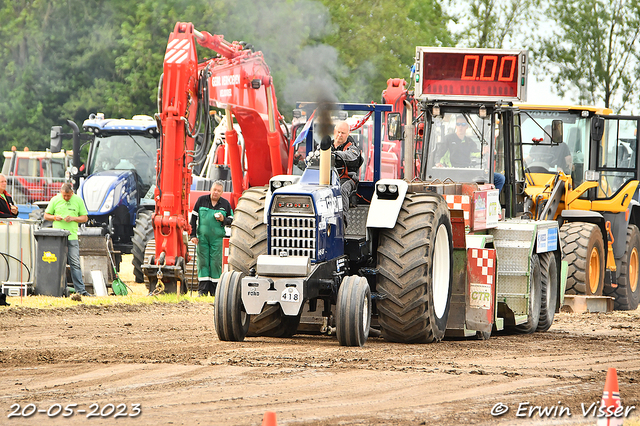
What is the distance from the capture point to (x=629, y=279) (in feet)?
55.3

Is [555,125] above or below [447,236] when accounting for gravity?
above

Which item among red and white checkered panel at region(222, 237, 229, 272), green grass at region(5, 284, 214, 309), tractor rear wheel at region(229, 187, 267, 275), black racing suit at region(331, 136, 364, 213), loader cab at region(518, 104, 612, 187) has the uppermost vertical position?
loader cab at region(518, 104, 612, 187)

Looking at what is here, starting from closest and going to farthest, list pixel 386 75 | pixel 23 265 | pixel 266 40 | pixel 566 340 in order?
pixel 566 340 < pixel 23 265 < pixel 266 40 < pixel 386 75

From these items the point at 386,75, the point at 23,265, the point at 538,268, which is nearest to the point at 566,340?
the point at 538,268

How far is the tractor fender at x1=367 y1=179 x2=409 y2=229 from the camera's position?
9.71 m

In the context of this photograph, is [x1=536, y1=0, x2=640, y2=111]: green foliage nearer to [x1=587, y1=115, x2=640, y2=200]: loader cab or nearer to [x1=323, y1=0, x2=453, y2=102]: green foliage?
[x1=323, y1=0, x2=453, y2=102]: green foliage

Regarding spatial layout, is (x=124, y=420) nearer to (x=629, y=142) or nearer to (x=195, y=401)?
(x=195, y=401)

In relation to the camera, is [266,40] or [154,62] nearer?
[266,40]

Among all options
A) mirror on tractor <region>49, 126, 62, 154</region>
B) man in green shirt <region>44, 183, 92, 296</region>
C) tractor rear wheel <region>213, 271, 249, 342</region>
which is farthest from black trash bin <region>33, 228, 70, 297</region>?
tractor rear wheel <region>213, 271, 249, 342</region>

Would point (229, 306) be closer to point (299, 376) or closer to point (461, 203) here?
point (299, 376)

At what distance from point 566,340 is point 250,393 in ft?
18.2

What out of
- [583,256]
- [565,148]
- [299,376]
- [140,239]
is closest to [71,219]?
[140,239]

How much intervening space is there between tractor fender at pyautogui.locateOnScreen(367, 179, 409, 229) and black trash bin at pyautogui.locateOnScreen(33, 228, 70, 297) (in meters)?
6.55

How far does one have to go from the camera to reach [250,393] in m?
6.96
